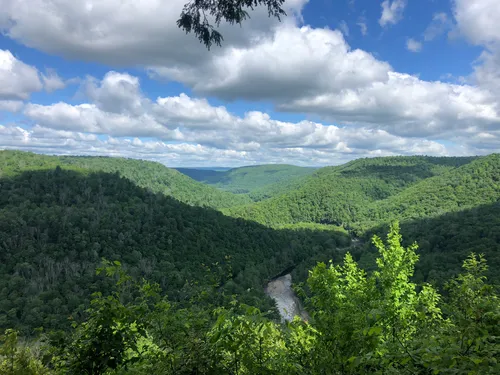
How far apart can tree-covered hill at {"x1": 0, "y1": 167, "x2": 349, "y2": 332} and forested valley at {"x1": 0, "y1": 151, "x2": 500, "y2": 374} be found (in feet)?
1.79

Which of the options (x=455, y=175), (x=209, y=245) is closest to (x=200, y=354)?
(x=209, y=245)

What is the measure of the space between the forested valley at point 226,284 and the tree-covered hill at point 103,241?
0.54 meters

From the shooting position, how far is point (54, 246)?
9356 centimetres

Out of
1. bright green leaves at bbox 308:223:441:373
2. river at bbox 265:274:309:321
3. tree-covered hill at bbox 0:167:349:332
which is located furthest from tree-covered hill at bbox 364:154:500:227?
bright green leaves at bbox 308:223:441:373

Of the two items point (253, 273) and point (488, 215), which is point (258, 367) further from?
point (488, 215)

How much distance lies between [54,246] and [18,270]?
1495 centimetres

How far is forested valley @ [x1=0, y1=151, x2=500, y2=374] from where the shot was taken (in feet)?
15.5

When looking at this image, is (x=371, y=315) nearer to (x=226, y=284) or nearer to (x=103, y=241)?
(x=226, y=284)

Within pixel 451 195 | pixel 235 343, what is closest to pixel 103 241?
pixel 235 343

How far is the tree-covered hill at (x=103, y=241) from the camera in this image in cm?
6931

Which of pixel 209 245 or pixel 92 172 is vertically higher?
pixel 92 172

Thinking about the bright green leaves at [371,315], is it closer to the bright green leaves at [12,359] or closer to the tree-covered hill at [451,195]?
the bright green leaves at [12,359]

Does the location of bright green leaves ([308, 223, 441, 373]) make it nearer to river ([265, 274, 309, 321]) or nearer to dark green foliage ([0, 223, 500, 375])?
dark green foliage ([0, 223, 500, 375])

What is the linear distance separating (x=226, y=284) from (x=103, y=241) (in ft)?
182
